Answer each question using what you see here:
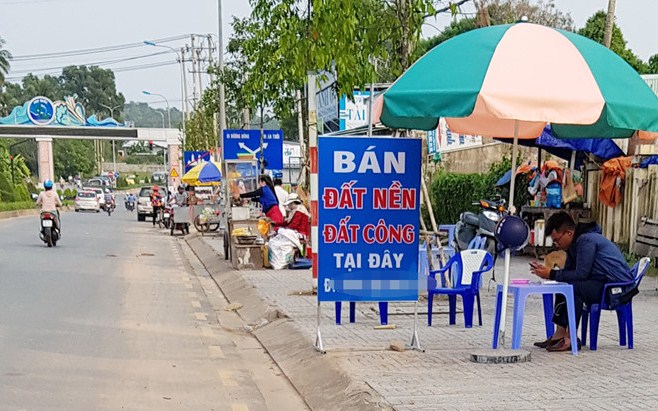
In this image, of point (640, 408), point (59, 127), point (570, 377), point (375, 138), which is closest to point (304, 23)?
point (375, 138)

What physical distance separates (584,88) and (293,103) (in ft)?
41.4

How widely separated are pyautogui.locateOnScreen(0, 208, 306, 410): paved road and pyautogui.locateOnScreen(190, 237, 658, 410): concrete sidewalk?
0.54 meters

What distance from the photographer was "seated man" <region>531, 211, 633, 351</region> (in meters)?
7.17

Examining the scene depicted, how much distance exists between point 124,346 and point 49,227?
521 inches

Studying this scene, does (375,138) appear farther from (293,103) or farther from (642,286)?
(293,103)

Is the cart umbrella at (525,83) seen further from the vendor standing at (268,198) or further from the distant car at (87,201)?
the distant car at (87,201)

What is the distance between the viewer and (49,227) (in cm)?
2052

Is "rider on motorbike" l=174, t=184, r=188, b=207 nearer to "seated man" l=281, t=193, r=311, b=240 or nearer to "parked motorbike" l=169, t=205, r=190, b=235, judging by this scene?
"parked motorbike" l=169, t=205, r=190, b=235

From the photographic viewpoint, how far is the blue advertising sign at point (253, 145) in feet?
64.3

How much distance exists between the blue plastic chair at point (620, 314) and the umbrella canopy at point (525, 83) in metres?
1.56

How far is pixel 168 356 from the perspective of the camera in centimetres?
802

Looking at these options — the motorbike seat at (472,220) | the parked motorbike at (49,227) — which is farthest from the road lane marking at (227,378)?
the parked motorbike at (49,227)

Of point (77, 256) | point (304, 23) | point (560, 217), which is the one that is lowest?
point (77, 256)

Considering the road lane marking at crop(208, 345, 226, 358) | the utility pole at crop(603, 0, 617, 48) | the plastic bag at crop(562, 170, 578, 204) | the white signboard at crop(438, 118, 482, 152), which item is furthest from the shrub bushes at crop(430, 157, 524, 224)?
the road lane marking at crop(208, 345, 226, 358)
